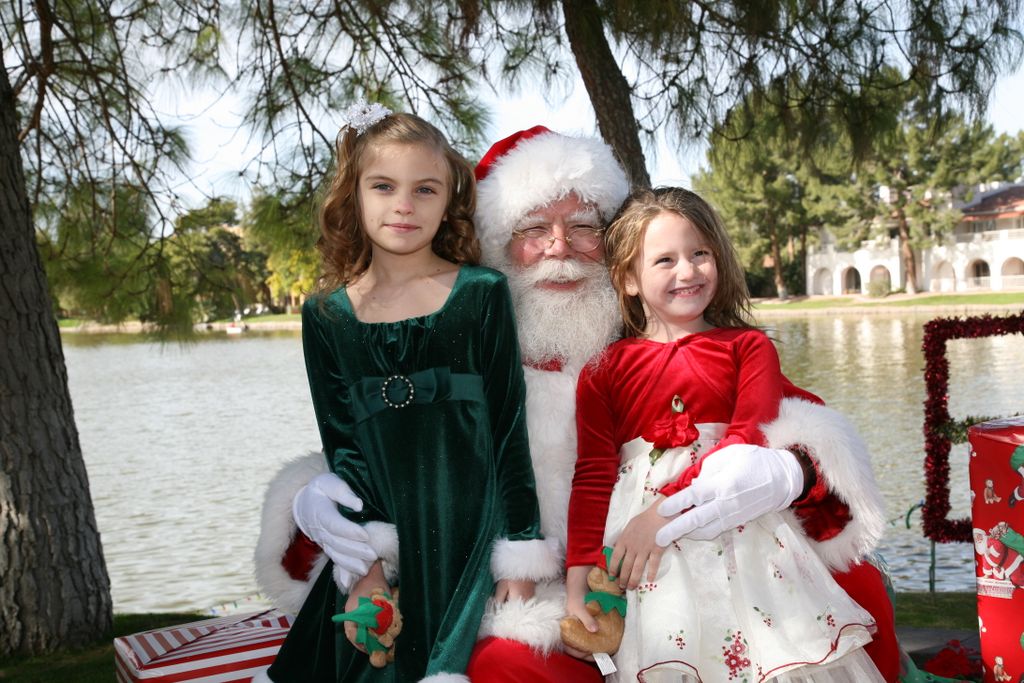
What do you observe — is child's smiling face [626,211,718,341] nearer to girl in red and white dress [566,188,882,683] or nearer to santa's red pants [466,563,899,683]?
girl in red and white dress [566,188,882,683]

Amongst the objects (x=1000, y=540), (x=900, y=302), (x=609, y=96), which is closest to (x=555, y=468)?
(x=1000, y=540)

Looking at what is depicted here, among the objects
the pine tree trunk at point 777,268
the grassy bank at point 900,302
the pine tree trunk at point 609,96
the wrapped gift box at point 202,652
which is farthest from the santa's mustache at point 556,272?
the pine tree trunk at point 777,268

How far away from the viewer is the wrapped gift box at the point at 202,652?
2.30 metres

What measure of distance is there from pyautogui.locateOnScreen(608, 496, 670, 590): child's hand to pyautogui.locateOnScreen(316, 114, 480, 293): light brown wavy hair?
0.66 meters

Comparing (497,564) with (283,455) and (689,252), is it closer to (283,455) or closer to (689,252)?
(689,252)

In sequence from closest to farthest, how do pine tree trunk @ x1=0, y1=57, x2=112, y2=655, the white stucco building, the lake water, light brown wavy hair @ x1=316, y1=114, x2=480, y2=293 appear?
light brown wavy hair @ x1=316, y1=114, x2=480, y2=293 → pine tree trunk @ x1=0, y1=57, x2=112, y2=655 → the lake water → the white stucco building

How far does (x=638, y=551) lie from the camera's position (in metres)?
1.76

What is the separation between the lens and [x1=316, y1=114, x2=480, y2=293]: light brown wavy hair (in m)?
2.00

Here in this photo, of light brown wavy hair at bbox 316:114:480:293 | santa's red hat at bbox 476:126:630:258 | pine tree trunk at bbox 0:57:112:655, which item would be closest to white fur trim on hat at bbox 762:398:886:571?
santa's red hat at bbox 476:126:630:258

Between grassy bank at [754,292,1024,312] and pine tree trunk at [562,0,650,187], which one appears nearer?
pine tree trunk at [562,0,650,187]

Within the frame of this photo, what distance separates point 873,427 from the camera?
1032cm

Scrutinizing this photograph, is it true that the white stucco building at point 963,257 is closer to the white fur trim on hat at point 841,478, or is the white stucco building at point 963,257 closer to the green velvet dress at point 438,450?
the white fur trim on hat at point 841,478

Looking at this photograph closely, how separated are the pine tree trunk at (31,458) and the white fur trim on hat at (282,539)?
5.20ft

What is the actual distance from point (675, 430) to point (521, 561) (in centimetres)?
39
